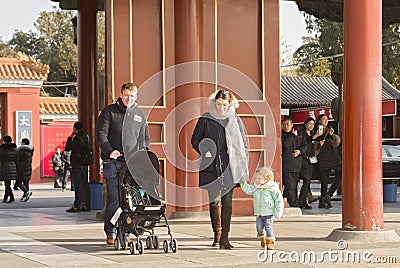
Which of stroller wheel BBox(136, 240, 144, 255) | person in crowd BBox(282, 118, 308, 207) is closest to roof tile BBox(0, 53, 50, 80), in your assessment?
person in crowd BBox(282, 118, 308, 207)

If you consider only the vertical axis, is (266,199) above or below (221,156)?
below

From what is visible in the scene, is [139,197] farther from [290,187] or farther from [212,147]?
[290,187]

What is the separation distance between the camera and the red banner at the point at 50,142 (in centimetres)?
3509

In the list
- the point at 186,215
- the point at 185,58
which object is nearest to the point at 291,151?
the point at 186,215

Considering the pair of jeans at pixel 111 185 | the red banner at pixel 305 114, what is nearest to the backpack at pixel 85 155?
the pair of jeans at pixel 111 185

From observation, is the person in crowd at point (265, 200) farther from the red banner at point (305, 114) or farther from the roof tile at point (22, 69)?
the red banner at point (305, 114)

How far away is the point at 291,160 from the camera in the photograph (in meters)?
14.5

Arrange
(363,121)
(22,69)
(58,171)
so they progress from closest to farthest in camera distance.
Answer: (363,121) → (58,171) → (22,69)

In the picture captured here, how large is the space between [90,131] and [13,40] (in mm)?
52253

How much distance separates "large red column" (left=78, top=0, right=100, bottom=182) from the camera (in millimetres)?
16750

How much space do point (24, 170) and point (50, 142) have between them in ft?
49.8

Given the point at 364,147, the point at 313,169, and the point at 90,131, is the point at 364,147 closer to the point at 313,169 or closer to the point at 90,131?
the point at 313,169

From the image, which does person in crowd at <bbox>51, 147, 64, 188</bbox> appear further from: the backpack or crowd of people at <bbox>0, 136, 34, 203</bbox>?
the backpack

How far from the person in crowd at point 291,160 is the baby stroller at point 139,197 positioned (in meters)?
5.29
